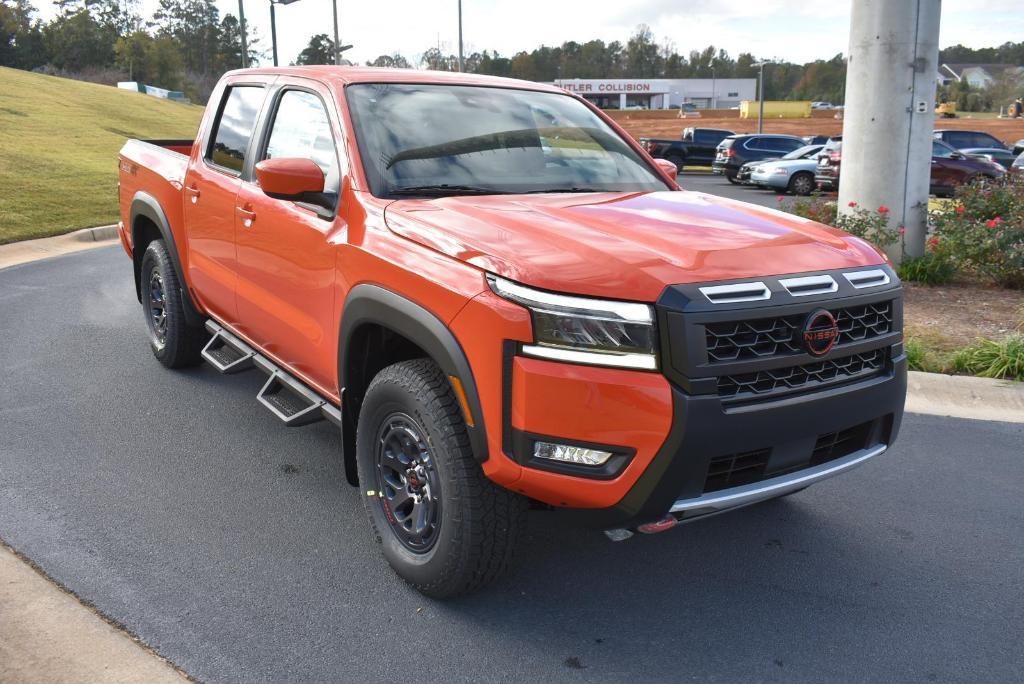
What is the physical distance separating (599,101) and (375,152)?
4723 inches

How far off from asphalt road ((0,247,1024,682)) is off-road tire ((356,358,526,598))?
164 mm

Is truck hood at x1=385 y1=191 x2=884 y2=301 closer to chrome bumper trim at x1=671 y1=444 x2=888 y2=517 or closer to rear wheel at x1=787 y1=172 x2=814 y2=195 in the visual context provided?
chrome bumper trim at x1=671 y1=444 x2=888 y2=517

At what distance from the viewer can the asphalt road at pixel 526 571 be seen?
308 cm

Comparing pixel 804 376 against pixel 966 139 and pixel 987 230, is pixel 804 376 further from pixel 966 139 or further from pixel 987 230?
pixel 966 139

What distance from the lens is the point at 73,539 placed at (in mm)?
3814

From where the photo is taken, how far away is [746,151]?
28.8 metres

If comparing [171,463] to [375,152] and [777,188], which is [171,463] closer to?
[375,152]

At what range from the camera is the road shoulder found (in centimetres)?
290

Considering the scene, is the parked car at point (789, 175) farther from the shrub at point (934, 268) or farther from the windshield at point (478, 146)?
the windshield at point (478, 146)

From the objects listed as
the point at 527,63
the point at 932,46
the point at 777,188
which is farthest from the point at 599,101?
the point at 932,46

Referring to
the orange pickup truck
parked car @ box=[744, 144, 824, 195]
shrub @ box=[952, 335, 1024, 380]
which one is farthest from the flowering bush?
parked car @ box=[744, 144, 824, 195]

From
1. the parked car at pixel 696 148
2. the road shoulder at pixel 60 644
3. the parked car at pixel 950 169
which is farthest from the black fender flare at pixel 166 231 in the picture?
the parked car at pixel 696 148

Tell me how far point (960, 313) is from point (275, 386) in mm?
5770

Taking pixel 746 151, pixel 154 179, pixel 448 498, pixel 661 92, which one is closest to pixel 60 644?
pixel 448 498
